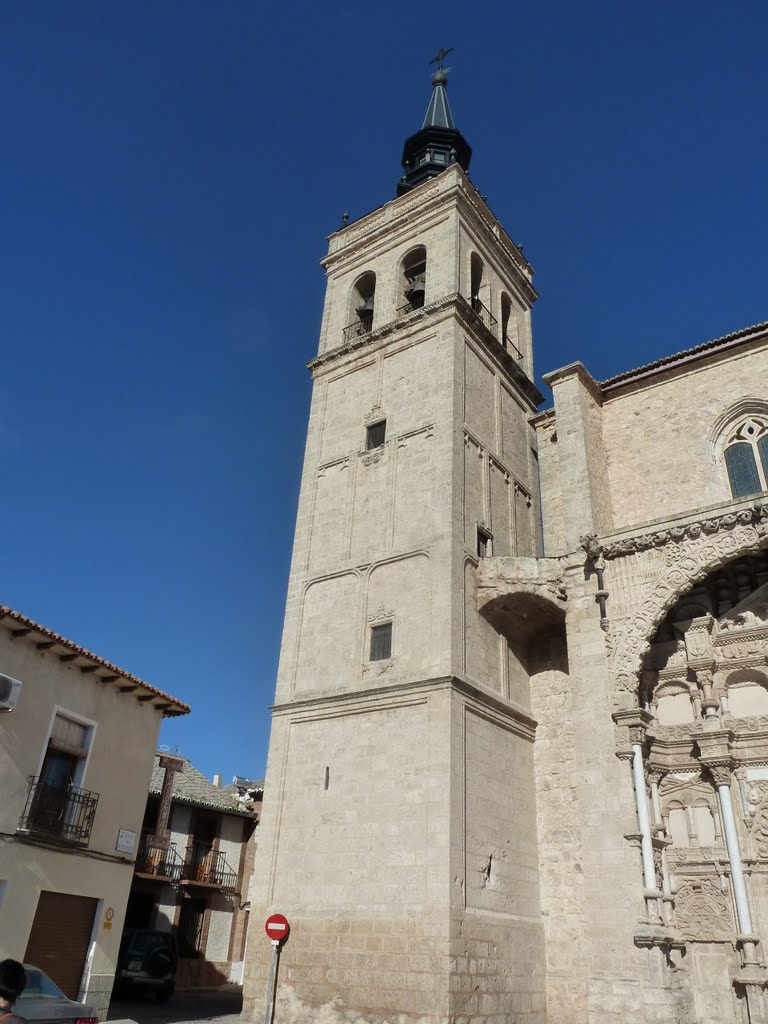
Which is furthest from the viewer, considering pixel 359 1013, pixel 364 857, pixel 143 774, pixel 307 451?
pixel 307 451

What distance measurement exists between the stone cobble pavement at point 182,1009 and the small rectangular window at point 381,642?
19.6 feet

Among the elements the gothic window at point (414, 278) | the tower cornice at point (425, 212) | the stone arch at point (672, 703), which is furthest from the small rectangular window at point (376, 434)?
the stone arch at point (672, 703)

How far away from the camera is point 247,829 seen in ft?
73.2

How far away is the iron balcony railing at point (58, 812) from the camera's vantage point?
12126 millimetres

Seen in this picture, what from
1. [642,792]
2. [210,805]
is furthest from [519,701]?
[210,805]

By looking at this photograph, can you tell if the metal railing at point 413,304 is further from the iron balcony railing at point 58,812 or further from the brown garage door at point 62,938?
the brown garage door at point 62,938

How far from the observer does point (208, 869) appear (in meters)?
20.5

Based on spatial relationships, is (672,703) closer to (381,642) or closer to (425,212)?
(381,642)

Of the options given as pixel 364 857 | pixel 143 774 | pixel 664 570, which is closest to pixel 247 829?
pixel 143 774

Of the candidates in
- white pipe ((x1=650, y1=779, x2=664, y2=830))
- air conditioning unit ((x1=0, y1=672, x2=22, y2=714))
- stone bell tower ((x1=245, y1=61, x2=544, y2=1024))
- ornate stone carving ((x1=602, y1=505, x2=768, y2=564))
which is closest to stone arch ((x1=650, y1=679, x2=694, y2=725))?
white pipe ((x1=650, y1=779, x2=664, y2=830))

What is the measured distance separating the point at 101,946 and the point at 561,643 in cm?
938

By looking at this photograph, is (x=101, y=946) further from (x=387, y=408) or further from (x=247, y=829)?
(x=387, y=408)

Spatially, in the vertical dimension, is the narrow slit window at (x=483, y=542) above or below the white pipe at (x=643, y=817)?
above

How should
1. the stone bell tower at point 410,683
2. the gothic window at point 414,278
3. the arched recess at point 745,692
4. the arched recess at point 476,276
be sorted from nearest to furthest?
the stone bell tower at point 410,683 → the arched recess at point 745,692 → the gothic window at point 414,278 → the arched recess at point 476,276
